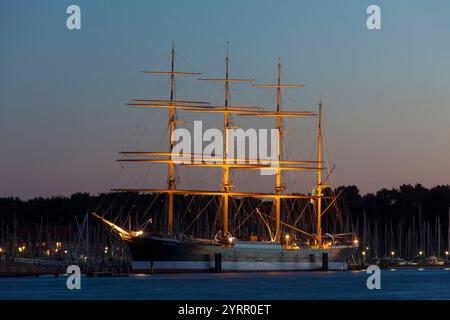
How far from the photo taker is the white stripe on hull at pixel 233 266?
12988 cm

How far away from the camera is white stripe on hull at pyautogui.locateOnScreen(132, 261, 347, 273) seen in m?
130

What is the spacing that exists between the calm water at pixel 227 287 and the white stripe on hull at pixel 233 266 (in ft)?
9.53

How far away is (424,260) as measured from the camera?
171 metres

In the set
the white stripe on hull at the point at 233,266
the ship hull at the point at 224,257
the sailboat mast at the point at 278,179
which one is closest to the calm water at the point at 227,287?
the white stripe on hull at the point at 233,266

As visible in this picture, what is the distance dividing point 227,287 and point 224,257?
33501mm

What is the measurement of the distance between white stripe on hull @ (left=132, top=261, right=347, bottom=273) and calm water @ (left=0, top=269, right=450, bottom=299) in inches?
114

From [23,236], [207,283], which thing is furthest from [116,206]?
[207,283]

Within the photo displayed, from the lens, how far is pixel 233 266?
13662 cm

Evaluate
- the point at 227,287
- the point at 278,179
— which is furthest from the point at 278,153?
the point at 227,287

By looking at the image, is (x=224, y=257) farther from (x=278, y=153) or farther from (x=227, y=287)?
(x=227, y=287)

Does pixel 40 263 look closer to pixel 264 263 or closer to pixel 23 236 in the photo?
pixel 264 263

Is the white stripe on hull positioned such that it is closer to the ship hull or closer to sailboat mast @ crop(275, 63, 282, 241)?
the ship hull
